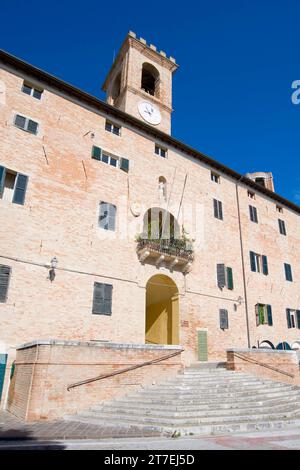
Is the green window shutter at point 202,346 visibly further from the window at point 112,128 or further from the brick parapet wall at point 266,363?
the window at point 112,128

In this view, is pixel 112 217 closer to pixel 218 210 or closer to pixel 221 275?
pixel 221 275

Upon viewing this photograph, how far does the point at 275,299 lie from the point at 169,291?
30.9ft

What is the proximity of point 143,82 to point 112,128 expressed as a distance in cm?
1222

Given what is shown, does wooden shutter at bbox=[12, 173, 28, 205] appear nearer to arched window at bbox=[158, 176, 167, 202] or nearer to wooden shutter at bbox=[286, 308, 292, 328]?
arched window at bbox=[158, 176, 167, 202]

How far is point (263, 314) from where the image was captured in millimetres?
22141

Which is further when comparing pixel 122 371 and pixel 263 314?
pixel 263 314

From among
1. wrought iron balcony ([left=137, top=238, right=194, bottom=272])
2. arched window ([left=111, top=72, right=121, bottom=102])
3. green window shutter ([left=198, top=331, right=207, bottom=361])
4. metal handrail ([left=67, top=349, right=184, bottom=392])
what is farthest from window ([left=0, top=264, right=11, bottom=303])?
arched window ([left=111, top=72, right=121, bottom=102])

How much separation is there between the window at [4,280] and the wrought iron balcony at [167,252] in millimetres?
6748

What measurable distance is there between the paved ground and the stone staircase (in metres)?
0.49

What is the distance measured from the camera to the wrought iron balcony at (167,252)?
56.3 feet

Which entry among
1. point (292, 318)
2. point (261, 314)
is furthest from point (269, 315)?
point (292, 318)

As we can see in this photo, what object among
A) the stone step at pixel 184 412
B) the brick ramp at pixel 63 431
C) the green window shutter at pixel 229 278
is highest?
the green window shutter at pixel 229 278

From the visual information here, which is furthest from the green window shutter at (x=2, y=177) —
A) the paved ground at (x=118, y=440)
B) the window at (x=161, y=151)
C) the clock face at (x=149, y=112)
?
the clock face at (x=149, y=112)
